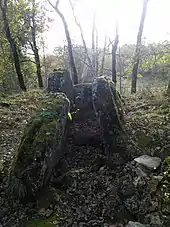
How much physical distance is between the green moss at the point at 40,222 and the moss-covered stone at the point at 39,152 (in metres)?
0.54

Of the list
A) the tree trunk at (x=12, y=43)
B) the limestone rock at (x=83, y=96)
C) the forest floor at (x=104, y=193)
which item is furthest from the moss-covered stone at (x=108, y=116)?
the tree trunk at (x=12, y=43)

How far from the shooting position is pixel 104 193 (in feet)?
16.7

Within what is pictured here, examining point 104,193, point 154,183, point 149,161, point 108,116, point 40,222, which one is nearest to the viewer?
point 40,222

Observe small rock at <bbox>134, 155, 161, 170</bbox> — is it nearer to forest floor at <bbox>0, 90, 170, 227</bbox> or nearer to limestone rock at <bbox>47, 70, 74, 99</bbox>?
forest floor at <bbox>0, 90, 170, 227</bbox>

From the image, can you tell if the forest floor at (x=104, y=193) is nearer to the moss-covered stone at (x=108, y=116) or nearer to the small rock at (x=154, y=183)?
the small rock at (x=154, y=183)


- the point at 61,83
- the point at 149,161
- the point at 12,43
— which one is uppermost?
the point at 12,43

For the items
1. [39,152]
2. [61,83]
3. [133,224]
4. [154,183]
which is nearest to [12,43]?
[61,83]

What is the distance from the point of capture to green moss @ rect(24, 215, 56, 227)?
445 cm

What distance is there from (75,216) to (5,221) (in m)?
1.34

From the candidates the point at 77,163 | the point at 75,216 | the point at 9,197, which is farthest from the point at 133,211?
the point at 9,197

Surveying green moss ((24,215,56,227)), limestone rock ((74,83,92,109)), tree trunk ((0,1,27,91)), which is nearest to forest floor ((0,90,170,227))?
green moss ((24,215,56,227))

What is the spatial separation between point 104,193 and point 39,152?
5.32 feet

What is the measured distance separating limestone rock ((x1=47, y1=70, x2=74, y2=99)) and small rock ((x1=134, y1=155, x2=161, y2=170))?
389 cm

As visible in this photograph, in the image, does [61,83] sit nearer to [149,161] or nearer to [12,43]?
[149,161]
